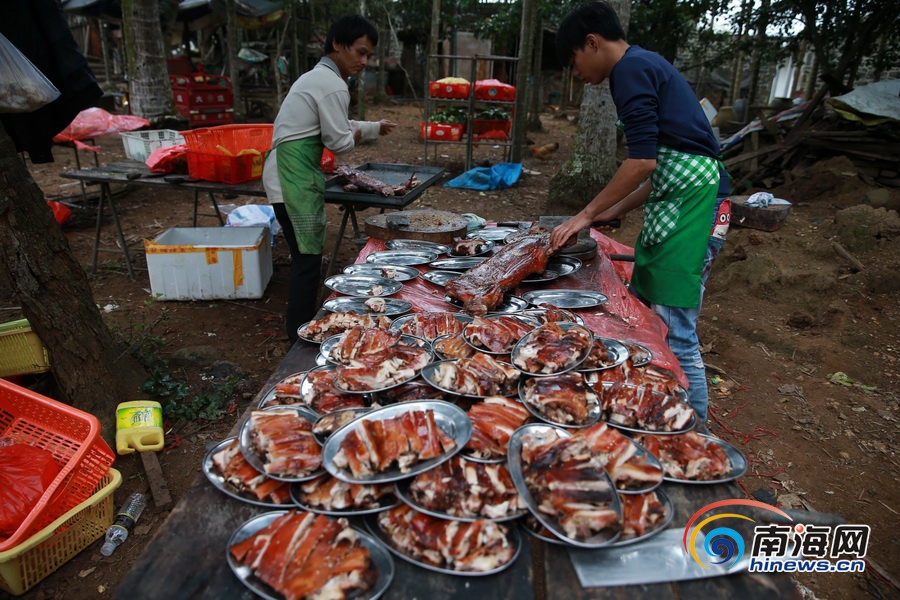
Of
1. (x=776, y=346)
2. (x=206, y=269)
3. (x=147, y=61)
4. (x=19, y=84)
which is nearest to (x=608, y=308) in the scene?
(x=776, y=346)

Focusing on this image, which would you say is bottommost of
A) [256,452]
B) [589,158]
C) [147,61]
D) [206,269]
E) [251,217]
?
[206,269]

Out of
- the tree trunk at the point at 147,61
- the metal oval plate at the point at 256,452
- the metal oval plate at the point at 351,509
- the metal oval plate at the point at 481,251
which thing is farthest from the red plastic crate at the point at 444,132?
the metal oval plate at the point at 351,509

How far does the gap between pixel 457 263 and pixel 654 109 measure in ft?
5.18

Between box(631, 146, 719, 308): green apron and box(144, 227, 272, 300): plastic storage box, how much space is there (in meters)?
4.18

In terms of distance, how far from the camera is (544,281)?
11.6ft

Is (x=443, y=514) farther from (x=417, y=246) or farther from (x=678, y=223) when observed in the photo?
(x=417, y=246)

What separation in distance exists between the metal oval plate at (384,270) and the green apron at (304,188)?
32.5 inches

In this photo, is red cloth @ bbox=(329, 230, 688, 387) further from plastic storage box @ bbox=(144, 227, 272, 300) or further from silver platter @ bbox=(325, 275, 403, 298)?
plastic storage box @ bbox=(144, 227, 272, 300)

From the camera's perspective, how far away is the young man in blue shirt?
2891 millimetres

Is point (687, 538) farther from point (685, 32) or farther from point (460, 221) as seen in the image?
point (685, 32)

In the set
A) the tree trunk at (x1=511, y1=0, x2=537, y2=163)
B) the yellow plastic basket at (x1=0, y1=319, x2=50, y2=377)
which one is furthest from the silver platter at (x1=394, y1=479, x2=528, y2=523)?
the tree trunk at (x1=511, y1=0, x2=537, y2=163)

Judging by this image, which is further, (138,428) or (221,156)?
(221,156)

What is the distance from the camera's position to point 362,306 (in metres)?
3.08

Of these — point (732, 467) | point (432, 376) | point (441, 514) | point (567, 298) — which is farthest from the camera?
point (567, 298)
